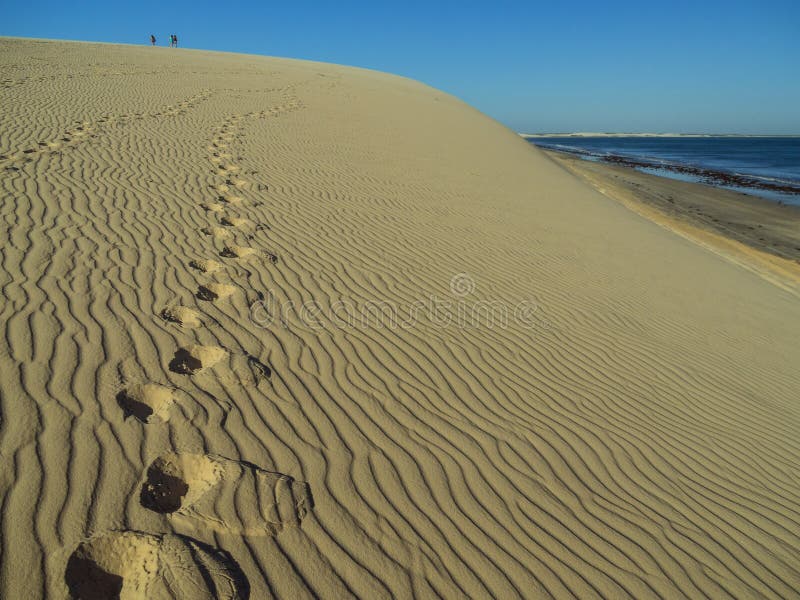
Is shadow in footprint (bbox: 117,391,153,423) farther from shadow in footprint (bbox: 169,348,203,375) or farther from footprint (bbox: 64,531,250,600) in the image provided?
footprint (bbox: 64,531,250,600)

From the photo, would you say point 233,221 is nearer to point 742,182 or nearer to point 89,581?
point 89,581

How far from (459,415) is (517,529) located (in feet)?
3.03

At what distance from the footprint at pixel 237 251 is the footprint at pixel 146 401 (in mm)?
2464

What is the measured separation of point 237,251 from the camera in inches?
203

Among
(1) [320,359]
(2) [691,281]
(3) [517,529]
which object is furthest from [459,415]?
(2) [691,281]

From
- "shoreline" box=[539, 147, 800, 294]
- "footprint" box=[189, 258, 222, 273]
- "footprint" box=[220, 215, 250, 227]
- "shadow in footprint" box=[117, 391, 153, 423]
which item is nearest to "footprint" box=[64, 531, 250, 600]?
"shadow in footprint" box=[117, 391, 153, 423]

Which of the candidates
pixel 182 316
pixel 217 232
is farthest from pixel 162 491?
pixel 217 232

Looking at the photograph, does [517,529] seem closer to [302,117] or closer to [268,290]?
[268,290]

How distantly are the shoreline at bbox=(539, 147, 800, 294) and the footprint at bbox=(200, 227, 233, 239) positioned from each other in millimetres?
11493

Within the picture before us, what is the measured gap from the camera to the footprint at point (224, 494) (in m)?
2.13

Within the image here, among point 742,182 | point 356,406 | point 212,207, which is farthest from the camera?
point 742,182

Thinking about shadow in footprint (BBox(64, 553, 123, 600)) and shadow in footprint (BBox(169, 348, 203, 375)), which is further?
shadow in footprint (BBox(169, 348, 203, 375))

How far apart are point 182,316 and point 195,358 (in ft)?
1.91

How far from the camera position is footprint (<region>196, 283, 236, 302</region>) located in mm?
4055
